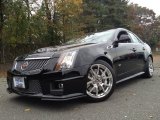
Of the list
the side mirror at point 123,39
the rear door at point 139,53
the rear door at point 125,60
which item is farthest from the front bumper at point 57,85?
the rear door at point 139,53

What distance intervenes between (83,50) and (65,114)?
1.24 meters

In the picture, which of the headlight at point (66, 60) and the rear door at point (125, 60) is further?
the rear door at point (125, 60)

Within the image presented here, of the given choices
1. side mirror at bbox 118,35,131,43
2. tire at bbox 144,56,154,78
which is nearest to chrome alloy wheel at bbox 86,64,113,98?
side mirror at bbox 118,35,131,43

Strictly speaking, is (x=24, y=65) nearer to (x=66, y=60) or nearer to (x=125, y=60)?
(x=66, y=60)

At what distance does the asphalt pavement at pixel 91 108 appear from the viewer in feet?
15.6

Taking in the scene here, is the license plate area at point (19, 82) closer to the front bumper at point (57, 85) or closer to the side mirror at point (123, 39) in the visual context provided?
the front bumper at point (57, 85)

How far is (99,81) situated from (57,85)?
0.96m

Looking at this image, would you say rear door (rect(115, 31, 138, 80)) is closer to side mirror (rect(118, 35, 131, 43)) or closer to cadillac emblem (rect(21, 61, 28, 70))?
side mirror (rect(118, 35, 131, 43))

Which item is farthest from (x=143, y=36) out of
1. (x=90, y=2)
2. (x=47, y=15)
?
(x=47, y=15)

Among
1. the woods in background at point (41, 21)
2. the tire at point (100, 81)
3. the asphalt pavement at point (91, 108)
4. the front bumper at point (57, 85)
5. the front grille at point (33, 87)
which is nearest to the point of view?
the asphalt pavement at point (91, 108)

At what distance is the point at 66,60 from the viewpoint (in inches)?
206

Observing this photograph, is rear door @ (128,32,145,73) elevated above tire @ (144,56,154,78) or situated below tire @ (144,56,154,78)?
above

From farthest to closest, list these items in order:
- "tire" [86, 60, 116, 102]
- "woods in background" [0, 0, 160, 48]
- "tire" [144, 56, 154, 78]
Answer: "woods in background" [0, 0, 160, 48]
"tire" [144, 56, 154, 78]
"tire" [86, 60, 116, 102]

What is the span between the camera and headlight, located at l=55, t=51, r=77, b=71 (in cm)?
514
